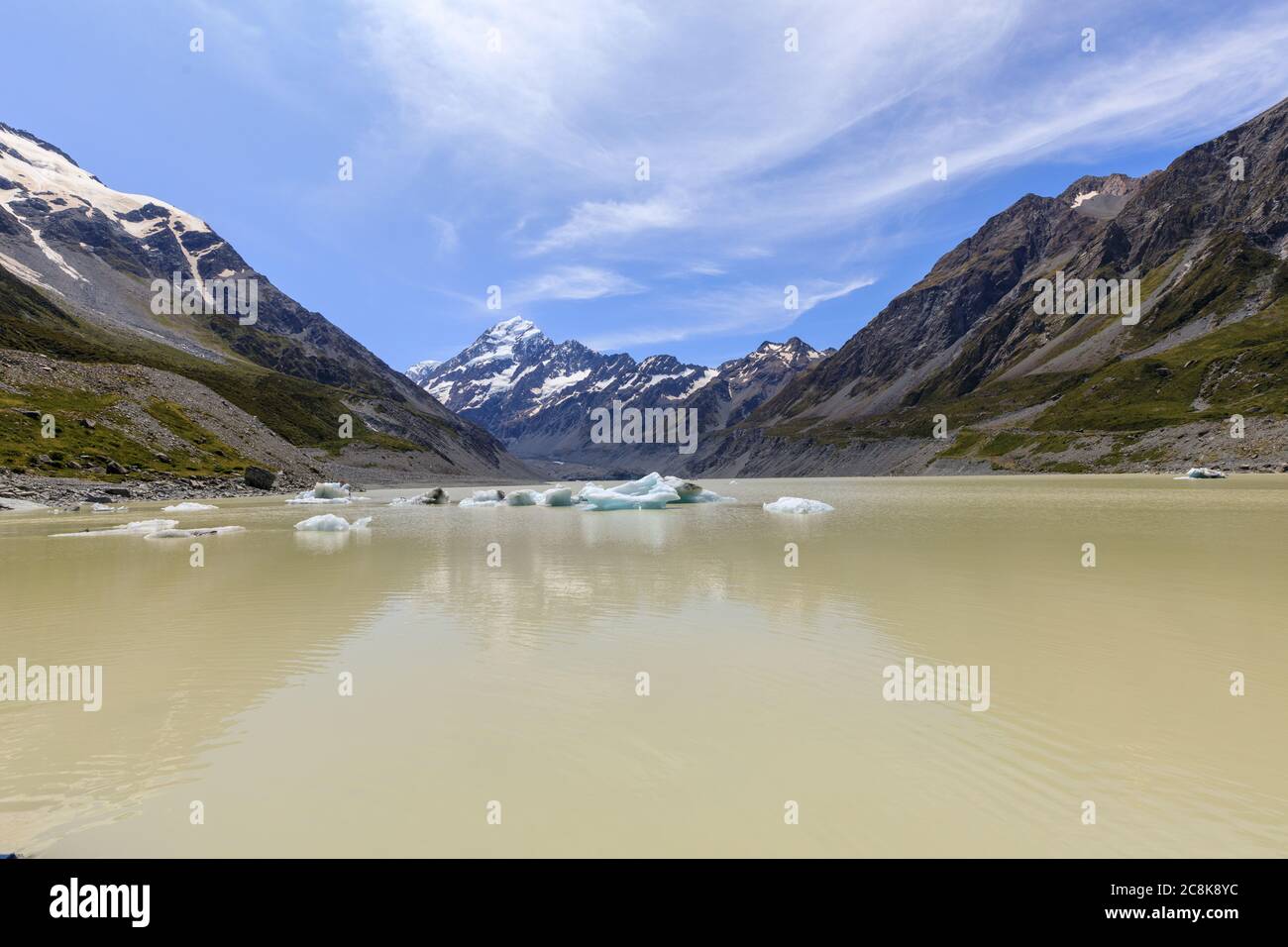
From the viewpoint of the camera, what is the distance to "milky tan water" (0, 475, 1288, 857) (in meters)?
6.64

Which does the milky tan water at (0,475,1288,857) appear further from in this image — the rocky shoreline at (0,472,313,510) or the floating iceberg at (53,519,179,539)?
the rocky shoreline at (0,472,313,510)

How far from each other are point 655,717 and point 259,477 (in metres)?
110

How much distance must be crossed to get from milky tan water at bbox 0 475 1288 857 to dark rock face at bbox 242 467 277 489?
84.7 m

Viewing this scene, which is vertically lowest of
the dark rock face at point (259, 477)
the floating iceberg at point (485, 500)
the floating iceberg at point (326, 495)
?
the floating iceberg at point (485, 500)

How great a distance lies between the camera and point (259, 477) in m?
100

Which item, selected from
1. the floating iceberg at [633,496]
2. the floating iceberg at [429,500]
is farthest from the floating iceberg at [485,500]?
the floating iceberg at [633,496]

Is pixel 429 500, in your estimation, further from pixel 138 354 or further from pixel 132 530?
pixel 138 354

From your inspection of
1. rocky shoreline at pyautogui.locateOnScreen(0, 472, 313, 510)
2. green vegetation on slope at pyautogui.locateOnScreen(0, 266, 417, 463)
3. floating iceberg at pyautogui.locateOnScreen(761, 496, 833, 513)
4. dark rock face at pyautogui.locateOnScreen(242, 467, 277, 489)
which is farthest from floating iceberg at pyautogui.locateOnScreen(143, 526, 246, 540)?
green vegetation on slope at pyautogui.locateOnScreen(0, 266, 417, 463)

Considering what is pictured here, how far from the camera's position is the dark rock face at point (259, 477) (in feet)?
323

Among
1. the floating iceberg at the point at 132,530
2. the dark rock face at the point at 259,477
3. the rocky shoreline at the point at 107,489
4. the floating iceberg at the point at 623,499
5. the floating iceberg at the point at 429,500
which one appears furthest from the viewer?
the dark rock face at the point at 259,477

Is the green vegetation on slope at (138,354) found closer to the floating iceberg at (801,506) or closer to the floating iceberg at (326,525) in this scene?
the floating iceberg at (326,525)

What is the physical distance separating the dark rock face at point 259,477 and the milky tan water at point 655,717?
8467cm
